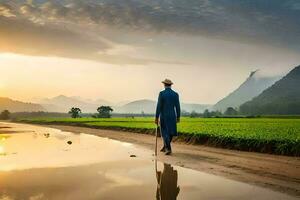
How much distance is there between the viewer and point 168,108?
52.0 ft

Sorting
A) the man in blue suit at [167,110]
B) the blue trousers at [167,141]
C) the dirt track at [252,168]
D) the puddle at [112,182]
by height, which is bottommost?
the puddle at [112,182]

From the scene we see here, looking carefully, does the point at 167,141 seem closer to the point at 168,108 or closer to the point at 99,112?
the point at 168,108

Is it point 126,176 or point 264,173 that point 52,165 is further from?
point 264,173

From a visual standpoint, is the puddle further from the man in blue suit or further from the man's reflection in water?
the man in blue suit

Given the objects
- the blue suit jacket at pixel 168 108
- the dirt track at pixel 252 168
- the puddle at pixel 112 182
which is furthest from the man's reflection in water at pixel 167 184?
the blue suit jacket at pixel 168 108

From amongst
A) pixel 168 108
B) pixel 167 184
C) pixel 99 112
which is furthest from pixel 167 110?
pixel 99 112

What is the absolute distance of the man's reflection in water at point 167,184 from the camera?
7273 millimetres

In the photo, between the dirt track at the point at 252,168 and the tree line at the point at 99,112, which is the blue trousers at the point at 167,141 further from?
the tree line at the point at 99,112

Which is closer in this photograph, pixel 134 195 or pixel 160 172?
pixel 134 195

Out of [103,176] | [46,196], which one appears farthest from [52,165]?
[46,196]

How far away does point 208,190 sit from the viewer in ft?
25.6

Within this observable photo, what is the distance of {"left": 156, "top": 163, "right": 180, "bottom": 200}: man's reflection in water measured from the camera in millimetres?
7273

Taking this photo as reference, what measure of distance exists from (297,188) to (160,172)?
336 cm

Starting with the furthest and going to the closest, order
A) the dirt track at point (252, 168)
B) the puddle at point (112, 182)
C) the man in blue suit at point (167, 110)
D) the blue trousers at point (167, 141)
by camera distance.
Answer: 1. the man in blue suit at point (167, 110)
2. the blue trousers at point (167, 141)
3. the dirt track at point (252, 168)
4. the puddle at point (112, 182)
